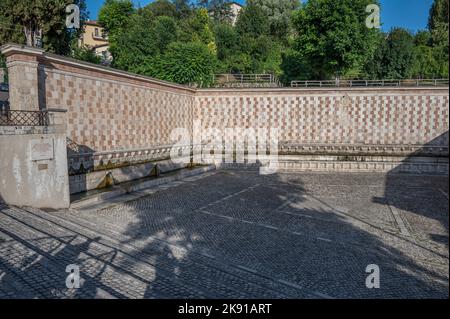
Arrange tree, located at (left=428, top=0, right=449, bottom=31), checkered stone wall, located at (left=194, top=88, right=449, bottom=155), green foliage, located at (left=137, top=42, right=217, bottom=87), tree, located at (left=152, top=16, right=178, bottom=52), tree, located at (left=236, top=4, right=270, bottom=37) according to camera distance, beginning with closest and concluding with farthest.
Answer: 1. checkered stone wall, located at (left=194, top=88, right=449, bottom=155)
2. green foliage, located at (left=137, top=42, right=217, bottom=87)
3. tree, located at (left=152, top=16, right=178, bottom=52)
4. tree, located at (left=428, top=0, right=449, bottom=31)
5. tree, located at (left=236, top=4, right=270, bottom=37)

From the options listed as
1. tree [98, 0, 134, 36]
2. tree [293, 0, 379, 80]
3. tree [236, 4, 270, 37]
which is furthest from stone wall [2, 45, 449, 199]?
tree [236, 4, 270, 37]

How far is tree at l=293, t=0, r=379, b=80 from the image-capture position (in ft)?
83.8

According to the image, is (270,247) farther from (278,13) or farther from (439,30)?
(278,13)

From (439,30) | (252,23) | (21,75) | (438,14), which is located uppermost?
(438,14)

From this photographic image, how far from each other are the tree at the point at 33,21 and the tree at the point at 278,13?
35.9 m

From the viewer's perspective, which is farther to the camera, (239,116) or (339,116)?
(239,116)

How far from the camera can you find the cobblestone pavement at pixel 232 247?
5.34m

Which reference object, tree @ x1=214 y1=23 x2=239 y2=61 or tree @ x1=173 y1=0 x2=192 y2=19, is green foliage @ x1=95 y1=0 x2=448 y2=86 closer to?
tree @ x1=214 y1=23 x2=239 y2=61

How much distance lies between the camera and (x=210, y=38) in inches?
1815

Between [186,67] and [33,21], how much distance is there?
1403 cm

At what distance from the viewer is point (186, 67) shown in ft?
83.5

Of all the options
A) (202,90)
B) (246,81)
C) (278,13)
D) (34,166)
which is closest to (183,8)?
(278,13)

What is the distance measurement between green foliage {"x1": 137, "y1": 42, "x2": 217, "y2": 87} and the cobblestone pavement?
15.0 metres

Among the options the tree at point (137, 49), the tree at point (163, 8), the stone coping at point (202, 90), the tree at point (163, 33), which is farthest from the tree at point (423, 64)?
the tree at point (163, 8)
